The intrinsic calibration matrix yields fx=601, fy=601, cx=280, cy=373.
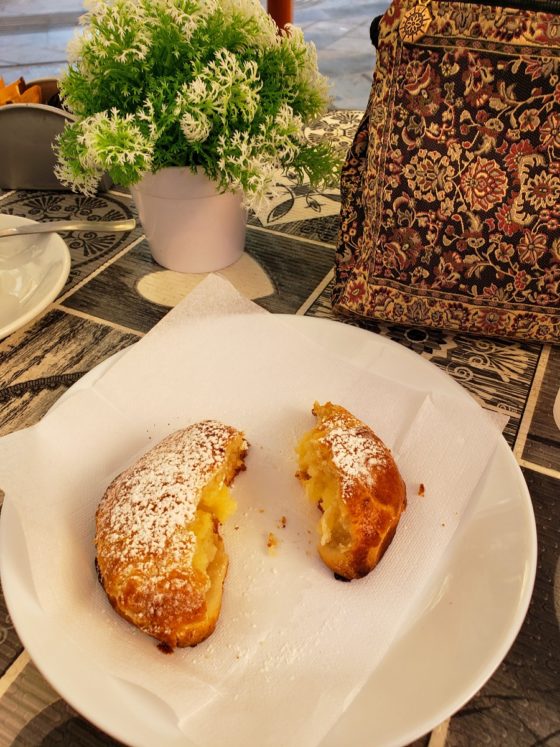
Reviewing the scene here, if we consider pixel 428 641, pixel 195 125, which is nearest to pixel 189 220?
pixel 195 125

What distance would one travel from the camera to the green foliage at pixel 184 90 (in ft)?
2.40

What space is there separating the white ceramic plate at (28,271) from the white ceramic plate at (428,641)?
36 cm

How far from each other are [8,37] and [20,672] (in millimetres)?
3941

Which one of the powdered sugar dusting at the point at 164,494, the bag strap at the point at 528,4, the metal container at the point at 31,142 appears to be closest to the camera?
the powdered sugar dusting at the point at 164,494

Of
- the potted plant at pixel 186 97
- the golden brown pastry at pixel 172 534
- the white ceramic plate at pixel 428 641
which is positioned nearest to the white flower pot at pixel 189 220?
the potted plant at pixel 186 97

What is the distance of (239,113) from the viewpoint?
0.78m

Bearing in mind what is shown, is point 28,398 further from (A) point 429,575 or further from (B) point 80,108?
(A) point 429,575

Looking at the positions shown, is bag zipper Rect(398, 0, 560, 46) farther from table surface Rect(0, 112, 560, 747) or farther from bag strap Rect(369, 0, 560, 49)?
table surface Rect(0, 112, 560, 747)

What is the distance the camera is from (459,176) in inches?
28.1

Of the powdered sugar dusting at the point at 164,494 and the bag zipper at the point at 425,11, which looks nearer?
the powdered sugar dusting at the point at 164,494

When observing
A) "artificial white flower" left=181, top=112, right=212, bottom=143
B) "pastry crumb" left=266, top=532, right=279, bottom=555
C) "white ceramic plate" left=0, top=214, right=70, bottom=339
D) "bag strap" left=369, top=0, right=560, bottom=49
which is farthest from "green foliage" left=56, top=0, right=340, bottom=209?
"pastry crumb" left=266, top=532, right=279, bottom=555

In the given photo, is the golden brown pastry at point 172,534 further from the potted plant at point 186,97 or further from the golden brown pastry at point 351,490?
the potted plant at point 186,97

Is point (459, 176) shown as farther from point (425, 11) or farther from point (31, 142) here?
point (31, 142)

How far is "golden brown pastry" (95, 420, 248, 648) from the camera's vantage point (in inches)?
19.2
